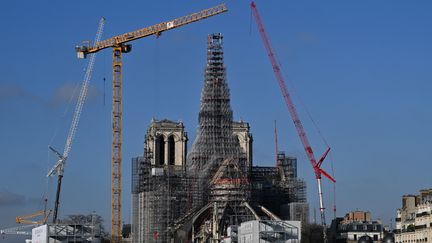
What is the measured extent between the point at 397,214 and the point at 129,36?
60.7 meters

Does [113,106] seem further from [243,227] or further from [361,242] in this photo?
[361,242]

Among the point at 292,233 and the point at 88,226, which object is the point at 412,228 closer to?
the point at 292,233

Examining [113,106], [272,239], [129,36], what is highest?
[129,36]

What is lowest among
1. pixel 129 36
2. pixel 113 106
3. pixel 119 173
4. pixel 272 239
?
pixel 272 239

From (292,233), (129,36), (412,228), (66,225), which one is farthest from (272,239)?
(129,36)

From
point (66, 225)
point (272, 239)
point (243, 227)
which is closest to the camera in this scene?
point (66, 225)

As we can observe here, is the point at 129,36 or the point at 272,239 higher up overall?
the point at 129,36

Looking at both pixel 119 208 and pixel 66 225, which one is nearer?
pixel 66 225

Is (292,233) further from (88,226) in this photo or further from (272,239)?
(88,226)

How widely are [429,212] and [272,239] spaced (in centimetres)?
2881

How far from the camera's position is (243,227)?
188 m

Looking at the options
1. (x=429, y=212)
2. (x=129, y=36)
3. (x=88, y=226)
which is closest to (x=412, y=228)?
(x=429, y=212)

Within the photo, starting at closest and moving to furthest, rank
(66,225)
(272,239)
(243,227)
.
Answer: (66,225), (272,239), (243,227)

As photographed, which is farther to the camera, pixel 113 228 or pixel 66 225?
pixel 113 228
